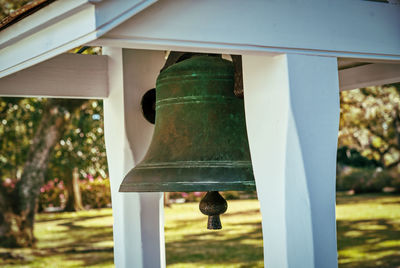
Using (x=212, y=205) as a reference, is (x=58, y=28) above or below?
above

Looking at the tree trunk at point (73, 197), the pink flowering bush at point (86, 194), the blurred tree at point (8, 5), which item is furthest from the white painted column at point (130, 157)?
the pink flowering bush at point (86, 194)

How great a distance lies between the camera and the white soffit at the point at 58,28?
1.66m

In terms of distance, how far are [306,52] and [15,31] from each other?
94 cm

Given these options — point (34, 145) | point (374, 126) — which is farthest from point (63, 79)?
point (374, 126)

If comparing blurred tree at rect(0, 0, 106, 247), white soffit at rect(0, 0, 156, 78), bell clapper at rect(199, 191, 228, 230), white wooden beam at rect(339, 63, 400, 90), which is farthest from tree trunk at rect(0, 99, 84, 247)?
white soffit at rect(0, 0, 156, 78)

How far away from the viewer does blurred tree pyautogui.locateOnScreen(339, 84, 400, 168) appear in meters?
15.1

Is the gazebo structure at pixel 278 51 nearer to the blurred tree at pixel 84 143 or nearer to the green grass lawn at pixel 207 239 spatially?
the green grass lawn at pixel 207 239

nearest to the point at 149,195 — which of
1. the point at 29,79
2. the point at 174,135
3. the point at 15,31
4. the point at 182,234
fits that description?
the point at 174,135

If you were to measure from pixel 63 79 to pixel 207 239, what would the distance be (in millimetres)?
8634

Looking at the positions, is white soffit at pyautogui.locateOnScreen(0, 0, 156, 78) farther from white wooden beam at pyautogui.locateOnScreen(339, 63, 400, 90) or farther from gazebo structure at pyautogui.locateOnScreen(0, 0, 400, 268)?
white wooden beam at pyautogui.locateOnScreen(339, 63, 400, 90)

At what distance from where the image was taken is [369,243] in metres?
10.2

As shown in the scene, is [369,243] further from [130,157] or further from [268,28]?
[268,28]

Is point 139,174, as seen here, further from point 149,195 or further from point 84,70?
point 84,70

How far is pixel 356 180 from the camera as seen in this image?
1905cm
